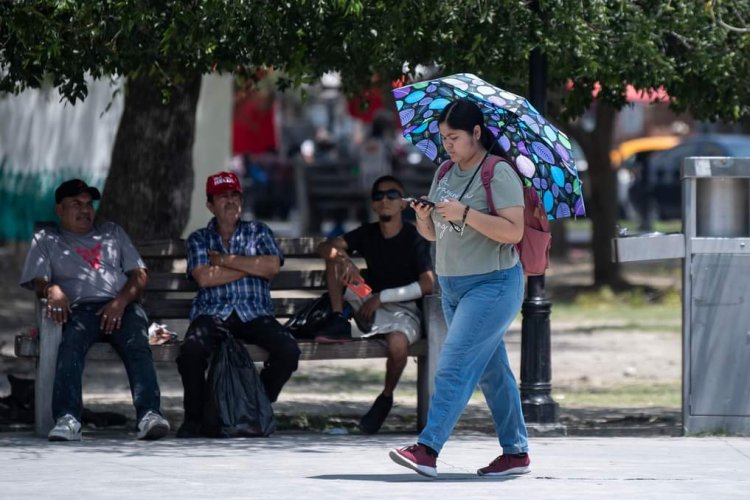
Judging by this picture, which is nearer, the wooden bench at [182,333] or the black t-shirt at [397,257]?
the wooden bench at [182,333]

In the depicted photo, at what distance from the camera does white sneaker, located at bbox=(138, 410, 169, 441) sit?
26.0 feet

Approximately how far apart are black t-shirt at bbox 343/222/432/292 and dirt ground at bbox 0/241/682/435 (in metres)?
0.94

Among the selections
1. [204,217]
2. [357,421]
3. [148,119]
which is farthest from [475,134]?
[204,217]

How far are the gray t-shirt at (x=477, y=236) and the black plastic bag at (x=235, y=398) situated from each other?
1.90 metres

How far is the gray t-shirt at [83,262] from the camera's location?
8305 millimetres

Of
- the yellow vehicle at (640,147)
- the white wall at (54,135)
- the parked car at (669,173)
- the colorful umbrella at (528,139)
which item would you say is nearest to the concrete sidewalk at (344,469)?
the colorful umbrella at (528,139)

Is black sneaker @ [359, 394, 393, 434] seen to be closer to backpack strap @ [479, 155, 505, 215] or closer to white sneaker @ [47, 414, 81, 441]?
white sneaker @ [47, 414, 81, 441]

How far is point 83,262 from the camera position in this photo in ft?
27.5

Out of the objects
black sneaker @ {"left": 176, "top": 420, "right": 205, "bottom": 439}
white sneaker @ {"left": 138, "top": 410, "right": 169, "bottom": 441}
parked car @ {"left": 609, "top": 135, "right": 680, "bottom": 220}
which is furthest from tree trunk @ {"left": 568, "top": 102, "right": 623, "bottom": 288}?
white sneaker @ {"left": 138, "top": 410, "right": 169, "bottom": 441}

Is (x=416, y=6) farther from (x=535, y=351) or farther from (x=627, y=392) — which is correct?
(x=627, y=392)

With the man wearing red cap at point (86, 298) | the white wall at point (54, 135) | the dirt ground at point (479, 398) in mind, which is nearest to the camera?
the man wearing red cap at point (86, 298)

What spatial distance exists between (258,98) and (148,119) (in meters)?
17.4

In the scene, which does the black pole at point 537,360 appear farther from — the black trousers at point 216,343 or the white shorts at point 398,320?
the black trousers at point 216,343

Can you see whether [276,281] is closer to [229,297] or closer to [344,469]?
[229,297]
